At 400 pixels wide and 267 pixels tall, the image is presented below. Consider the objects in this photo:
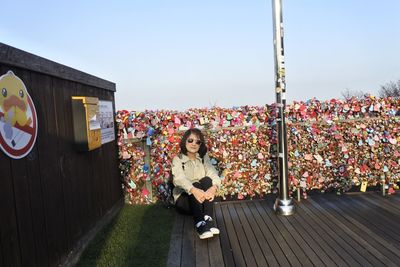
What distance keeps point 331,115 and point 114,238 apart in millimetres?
3641

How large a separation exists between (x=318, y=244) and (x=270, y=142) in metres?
1.98

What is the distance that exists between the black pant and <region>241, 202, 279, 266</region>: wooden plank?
22.2 inches

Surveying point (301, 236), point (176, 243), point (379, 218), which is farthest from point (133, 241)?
point (379, 218)

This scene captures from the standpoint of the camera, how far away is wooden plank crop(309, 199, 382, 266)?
131 inches

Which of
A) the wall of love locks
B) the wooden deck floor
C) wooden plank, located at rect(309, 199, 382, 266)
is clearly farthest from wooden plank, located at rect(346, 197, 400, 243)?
the wall of love locks

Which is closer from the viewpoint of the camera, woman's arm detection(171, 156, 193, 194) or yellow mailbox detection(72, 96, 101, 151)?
yellow mailbox detection(72, 96, 101, 151)

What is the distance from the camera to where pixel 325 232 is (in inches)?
163

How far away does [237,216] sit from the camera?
16.2 ft

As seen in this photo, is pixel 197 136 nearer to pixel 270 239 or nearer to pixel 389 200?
pixel 270 239

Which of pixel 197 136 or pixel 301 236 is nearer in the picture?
pixel 301 236

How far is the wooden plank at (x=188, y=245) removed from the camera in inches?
139

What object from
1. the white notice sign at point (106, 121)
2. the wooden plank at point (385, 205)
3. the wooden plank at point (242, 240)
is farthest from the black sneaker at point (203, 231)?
the wooden plank at point (385, 205)

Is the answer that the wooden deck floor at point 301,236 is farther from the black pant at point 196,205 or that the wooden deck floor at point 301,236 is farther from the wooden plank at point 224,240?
the black pant at point 196,205

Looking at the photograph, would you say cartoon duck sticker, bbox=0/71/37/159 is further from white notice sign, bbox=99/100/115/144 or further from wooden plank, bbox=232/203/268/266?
wooden plank, bbox=232/203/268/266
